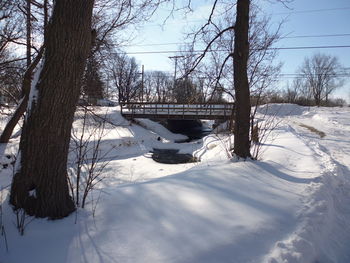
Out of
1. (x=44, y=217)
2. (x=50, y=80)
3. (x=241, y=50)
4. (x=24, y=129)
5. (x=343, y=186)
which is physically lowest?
(x=343, y=186)

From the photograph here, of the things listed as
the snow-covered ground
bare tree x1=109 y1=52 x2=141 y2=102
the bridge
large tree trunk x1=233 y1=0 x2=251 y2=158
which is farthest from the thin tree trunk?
bare tree x1=109 y1=52 x2=141 y2=102

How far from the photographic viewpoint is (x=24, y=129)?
2518 millimetres

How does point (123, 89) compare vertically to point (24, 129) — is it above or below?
above

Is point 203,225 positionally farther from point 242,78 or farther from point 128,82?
point 128,82

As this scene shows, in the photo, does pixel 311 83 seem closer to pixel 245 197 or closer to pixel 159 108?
pixel 159 108

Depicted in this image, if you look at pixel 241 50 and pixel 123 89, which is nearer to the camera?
pixel 241 50

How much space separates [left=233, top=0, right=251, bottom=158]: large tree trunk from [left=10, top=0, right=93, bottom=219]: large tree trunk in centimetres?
352

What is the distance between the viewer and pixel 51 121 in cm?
248

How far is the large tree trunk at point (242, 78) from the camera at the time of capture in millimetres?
4992

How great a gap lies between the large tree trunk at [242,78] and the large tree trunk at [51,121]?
3.52 metres

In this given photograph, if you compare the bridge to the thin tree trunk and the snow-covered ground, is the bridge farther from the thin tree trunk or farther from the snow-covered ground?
the snow-covered ground

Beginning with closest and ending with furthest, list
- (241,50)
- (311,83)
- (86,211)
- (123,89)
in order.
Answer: (86,211) → (241,50) → (123,89) → (311,83)

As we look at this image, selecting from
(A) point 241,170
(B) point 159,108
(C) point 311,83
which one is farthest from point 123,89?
(A) point 241,170

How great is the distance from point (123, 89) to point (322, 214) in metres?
46.9
